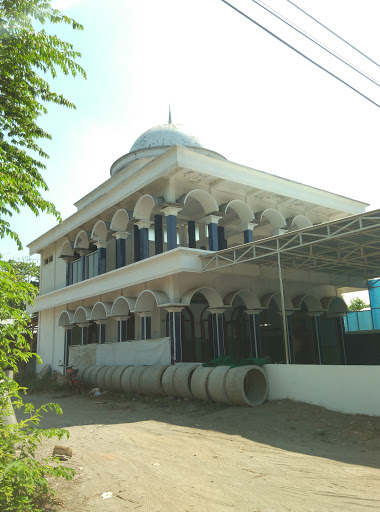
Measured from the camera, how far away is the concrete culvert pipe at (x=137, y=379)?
581 inches

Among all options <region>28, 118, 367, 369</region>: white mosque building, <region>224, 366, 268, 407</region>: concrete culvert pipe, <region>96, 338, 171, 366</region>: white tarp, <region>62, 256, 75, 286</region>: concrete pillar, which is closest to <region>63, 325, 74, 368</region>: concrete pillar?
<region>28, 118, 367, 369</region>: white mosque building

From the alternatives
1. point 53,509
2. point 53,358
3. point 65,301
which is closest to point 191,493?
point 53,509

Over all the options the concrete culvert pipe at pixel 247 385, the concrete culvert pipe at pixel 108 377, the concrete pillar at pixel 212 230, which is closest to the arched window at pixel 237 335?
the concrete pillar at pixel 212 230

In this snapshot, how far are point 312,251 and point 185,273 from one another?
4.80 metres

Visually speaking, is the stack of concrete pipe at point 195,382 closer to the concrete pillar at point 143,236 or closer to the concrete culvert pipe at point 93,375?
the concrete culvert pipe at point 93,375

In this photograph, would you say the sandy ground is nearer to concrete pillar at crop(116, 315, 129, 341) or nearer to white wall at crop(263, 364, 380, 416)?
white wall at crop(263, 364, 380, 416)

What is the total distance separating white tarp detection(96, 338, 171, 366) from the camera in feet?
51.2

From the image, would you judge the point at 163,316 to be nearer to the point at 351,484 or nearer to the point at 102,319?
the point at 102,319

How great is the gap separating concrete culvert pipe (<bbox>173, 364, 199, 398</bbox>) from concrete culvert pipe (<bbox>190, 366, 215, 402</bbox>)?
27cm

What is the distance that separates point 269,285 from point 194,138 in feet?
31.6

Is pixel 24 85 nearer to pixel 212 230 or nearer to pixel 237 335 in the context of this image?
pixel 212 230

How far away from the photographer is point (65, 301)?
23.9 meters

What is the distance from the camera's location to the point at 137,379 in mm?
14820

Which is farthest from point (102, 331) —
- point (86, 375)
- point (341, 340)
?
point (341, 340)
